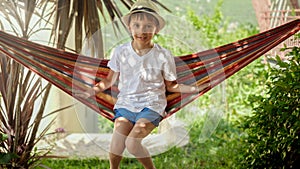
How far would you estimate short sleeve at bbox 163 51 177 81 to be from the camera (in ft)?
10.1

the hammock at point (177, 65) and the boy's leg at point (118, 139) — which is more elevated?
the hammock at point (177, 65)

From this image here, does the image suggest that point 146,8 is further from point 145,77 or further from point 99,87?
point 99,87

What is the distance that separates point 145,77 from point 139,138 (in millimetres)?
304

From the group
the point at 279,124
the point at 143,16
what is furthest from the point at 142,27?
the point at 279,124

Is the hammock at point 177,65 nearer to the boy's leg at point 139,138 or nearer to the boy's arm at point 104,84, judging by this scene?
the boy's arm at point 104,84

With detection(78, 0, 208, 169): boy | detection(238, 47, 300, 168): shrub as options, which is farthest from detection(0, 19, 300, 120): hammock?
detection(238, 47, 300, 168): shrub

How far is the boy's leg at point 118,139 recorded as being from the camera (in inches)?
118

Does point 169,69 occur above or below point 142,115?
above

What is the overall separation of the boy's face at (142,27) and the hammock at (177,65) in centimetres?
28

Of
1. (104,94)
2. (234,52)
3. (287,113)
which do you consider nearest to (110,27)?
(104,94)

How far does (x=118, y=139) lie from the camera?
3.00 metres

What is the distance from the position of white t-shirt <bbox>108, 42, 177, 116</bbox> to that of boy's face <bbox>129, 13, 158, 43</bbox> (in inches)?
2.9

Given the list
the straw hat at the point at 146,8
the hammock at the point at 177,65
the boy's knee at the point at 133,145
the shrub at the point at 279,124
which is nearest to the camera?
the boy's knee at the point at 133,145

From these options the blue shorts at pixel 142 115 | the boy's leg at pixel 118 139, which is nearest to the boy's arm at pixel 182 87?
the blue shorts at pixel 142 115
